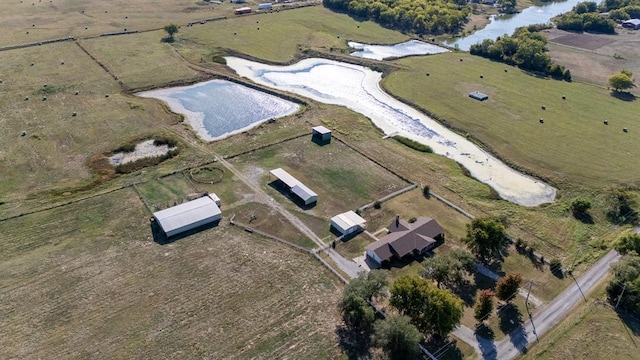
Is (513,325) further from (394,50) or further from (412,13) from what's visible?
(412,13)

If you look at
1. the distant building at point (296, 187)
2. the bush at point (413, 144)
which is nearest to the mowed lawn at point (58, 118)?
the distant building at point (296, 187)

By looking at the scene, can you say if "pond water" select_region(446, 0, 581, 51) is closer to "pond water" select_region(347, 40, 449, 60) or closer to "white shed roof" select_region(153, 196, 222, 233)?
"pond water" select_region(347, 40, 449, 60)

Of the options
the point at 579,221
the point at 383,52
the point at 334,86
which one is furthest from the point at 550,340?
the point at 383,52

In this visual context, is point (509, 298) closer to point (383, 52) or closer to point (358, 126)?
point (358, 126)

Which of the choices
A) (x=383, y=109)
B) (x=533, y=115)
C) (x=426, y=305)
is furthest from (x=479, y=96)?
(x=426, y=305)

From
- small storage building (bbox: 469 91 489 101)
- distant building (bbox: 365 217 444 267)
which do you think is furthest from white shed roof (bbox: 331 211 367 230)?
small storage building (bbox: 469 91 489 101)

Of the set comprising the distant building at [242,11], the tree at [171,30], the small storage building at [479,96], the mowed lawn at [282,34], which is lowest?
the small storage building at [479,96]

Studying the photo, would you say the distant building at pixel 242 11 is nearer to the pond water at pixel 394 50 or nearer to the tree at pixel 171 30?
the tree at pixel 171 30
